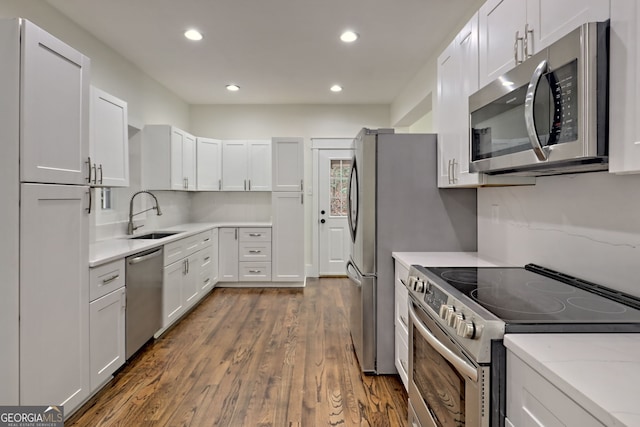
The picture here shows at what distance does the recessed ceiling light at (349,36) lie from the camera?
124 inches

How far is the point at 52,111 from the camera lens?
6.07 feet

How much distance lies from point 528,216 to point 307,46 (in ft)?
8.47

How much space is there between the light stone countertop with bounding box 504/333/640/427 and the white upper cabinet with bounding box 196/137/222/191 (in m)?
4.73

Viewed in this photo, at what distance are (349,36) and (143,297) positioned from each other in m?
2.89

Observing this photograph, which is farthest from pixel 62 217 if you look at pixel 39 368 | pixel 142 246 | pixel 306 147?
pixel 306 147

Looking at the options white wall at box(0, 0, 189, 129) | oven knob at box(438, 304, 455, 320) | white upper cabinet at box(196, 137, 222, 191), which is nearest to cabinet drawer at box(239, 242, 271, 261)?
white upper cabinet at box(196, 137, 222, 191)

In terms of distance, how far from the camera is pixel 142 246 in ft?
9.32

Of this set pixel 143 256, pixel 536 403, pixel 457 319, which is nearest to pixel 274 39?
pixel 143 256

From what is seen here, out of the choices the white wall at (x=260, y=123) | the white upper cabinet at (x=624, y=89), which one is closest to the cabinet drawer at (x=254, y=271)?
the white wall at (x=260, y=123)

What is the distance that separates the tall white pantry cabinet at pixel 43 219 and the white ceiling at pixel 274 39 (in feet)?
3.65

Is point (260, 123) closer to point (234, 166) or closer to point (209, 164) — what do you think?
point (234, 166)

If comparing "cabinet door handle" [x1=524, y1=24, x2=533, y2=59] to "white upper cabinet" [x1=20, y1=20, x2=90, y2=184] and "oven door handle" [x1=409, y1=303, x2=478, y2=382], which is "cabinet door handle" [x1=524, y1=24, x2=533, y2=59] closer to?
"oven door handle" [x1=409, y1=303, x2=478, y2=382]

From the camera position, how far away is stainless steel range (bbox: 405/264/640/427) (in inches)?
40.3

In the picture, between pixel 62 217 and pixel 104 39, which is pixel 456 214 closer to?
pixel 62 217
